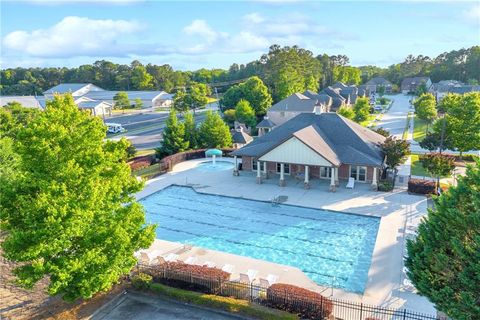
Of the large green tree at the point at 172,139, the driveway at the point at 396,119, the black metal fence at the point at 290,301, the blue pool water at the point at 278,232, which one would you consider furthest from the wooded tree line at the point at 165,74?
the black metal fence at the point at 290,301

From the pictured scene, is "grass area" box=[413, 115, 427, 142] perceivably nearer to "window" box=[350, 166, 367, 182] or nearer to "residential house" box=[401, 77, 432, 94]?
"window" box=[350, 166, 367, 182]

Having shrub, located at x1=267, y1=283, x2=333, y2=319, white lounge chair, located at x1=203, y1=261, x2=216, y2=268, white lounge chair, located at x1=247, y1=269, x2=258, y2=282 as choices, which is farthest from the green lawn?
shrub, located at x1=267, y1=283, x2=333, y2=319

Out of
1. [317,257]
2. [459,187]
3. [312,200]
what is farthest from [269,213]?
[459,187]

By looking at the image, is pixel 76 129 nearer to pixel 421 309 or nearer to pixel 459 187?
pixel 459 187

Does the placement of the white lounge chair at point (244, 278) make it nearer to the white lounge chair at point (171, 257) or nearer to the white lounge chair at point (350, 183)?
the white lounge chair at point (171, 257)

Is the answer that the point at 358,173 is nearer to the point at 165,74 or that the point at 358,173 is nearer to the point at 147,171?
the point at 147,171

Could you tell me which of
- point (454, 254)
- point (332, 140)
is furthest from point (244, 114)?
point (454, 254)
